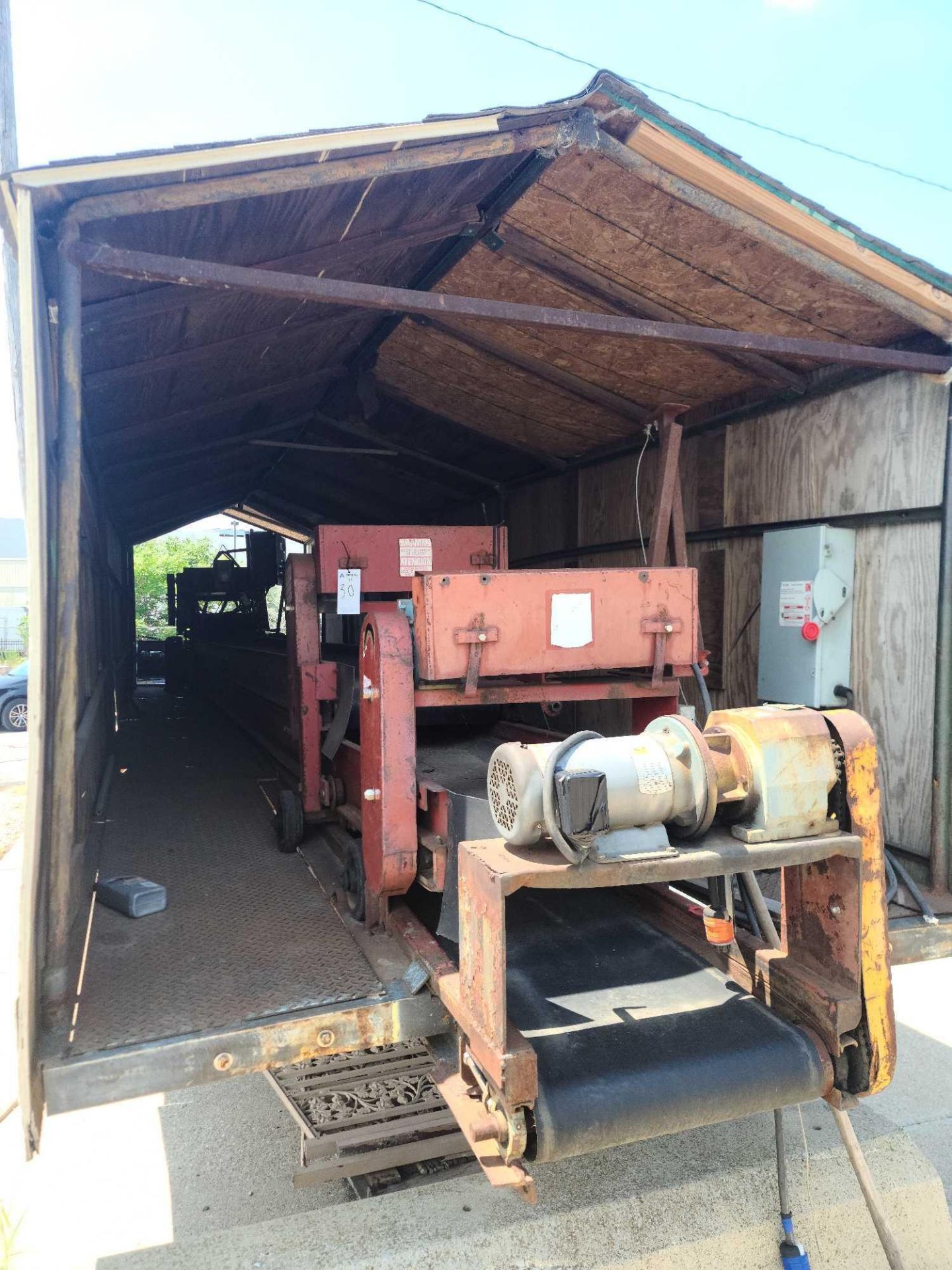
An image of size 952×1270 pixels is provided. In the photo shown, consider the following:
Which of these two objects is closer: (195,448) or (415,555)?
(415,555)

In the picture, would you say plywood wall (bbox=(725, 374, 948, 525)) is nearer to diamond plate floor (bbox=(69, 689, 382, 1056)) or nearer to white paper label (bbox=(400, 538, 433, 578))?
white paper label (bbox=(400, 538, 433, 578))

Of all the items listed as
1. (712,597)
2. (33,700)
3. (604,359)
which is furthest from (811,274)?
(33,700)

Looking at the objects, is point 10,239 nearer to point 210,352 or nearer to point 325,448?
point 210,352

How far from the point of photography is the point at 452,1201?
2715 mm

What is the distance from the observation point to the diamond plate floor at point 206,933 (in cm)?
268

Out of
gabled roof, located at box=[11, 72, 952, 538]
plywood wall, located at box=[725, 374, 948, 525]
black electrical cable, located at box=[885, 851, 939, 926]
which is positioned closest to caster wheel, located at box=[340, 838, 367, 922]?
black electrical cable, located at box=[885, 851, 939, 926]

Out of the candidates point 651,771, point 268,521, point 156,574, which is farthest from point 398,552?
point 156,574

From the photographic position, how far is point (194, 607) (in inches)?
619

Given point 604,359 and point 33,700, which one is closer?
point 33,700

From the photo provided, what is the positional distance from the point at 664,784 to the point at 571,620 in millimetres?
1309

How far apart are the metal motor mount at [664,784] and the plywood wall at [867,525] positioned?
2.29 m

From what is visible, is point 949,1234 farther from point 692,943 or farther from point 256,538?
point 256,538

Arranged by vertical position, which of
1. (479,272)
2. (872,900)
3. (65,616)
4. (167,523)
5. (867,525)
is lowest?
(872,900)

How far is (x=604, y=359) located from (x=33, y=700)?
4.02m
